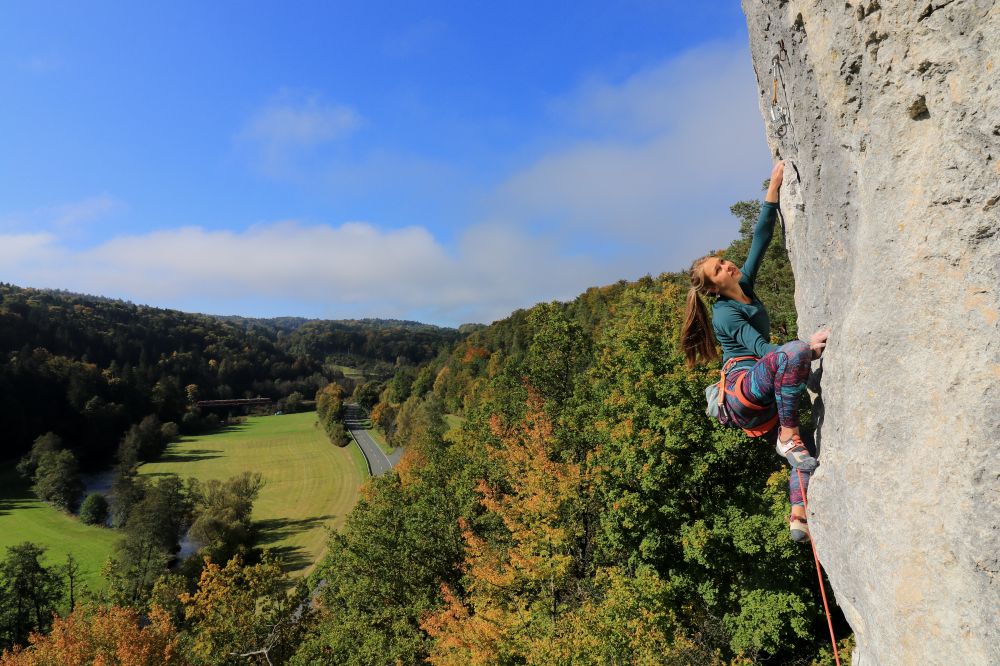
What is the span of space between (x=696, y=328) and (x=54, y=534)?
238 feet

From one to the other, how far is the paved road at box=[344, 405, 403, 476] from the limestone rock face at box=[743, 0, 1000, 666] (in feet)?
198

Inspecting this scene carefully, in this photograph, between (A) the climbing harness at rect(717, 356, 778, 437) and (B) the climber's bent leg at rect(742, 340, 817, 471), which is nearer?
(B) the climber's bent leg at rect(742, 340, 817, 471)

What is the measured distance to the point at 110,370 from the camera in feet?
358

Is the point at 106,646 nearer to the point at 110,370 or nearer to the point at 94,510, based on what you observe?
the point at 94,510

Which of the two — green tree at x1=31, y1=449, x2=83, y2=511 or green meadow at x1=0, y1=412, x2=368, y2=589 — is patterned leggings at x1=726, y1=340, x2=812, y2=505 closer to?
green meadow at x1=0, y1=412, x2=368, y2=589

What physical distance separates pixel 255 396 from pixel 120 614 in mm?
132175

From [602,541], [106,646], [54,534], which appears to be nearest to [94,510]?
[54,534]

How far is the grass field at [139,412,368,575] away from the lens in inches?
2056

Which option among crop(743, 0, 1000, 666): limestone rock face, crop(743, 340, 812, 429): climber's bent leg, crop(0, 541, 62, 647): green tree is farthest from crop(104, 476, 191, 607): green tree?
crop(743, 0, 1000, 666): limestone rock face

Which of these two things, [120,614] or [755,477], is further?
[120,614]

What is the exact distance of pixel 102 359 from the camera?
123 metres

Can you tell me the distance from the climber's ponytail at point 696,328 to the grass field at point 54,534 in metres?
55.3

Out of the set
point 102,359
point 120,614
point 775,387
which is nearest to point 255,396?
point 102,359

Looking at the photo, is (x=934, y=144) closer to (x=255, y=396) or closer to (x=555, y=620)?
(x=555, y=620)
